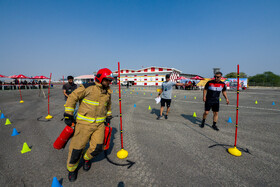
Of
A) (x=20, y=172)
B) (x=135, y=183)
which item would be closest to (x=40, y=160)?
(x=20, y=172)

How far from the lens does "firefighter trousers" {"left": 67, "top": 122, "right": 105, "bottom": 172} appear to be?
2.25 m

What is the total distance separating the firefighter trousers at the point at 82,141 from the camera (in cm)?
225

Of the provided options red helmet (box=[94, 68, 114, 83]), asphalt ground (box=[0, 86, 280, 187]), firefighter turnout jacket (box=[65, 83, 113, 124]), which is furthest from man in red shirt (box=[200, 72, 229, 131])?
firefighter turnout jacket (box=[65, 83, 113, 124])

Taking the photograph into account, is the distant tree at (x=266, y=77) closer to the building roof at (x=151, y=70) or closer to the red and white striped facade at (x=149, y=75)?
the red and white striped facade at (x=149, y=75)

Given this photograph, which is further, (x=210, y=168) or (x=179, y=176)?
(x=210, y=168)

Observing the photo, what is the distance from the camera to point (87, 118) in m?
2.31

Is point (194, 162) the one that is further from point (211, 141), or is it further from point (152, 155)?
point (211, 141)

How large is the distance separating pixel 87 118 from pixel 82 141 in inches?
16.1

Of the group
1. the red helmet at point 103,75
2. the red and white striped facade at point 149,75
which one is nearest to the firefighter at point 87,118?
the red helmet at point 103,75

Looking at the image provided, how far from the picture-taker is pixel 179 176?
2.35m

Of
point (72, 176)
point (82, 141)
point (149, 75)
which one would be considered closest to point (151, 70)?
point (149, 75)

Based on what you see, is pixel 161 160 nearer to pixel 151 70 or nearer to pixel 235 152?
pixel 235 152

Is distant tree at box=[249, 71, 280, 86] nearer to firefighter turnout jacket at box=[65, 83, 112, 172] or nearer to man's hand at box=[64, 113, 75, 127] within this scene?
firefighter turnout jacket at box=[65, 83, 112, 172]

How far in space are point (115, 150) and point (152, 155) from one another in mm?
947
